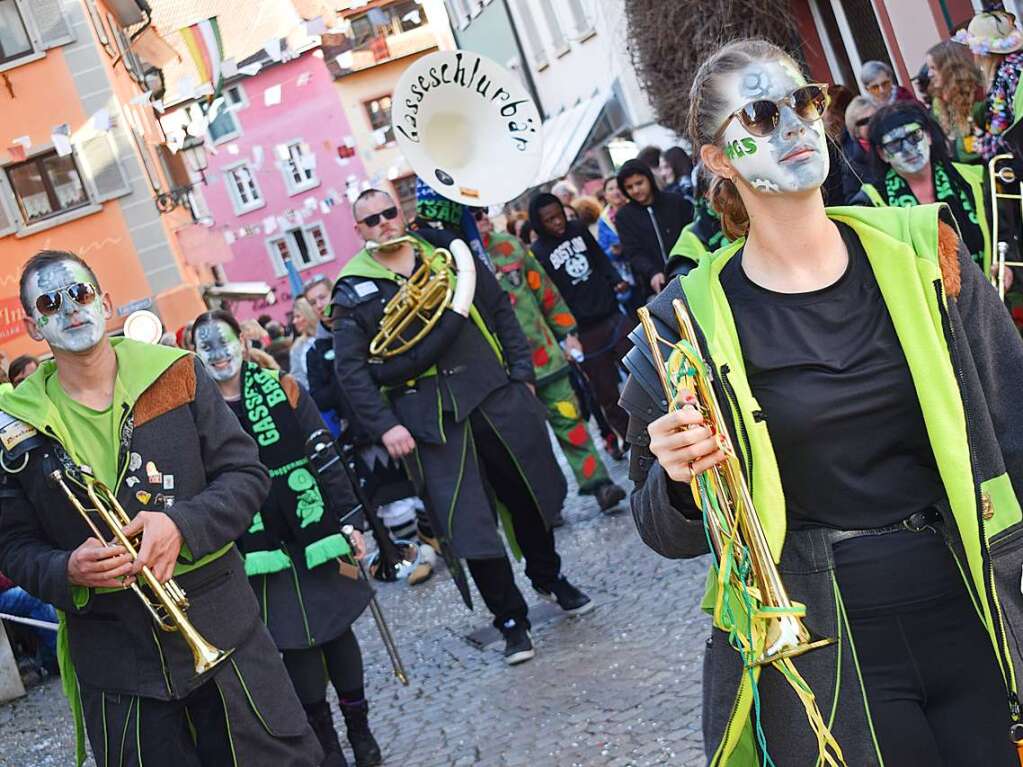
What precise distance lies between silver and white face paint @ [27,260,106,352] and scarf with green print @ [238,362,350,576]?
1.54m

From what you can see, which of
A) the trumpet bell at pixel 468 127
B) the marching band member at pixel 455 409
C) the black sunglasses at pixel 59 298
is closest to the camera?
the black sunglasses at pixel 59 298

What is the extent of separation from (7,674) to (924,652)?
802 cm

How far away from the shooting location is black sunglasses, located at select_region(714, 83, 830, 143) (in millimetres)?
3043

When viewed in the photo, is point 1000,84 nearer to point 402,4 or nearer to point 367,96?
point 402,4

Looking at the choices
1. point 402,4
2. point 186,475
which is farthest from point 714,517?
point 402,4

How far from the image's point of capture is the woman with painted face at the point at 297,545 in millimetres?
5797

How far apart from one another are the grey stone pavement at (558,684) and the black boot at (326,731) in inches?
9.2

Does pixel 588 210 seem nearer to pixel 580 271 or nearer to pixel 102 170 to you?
pixel 580 271

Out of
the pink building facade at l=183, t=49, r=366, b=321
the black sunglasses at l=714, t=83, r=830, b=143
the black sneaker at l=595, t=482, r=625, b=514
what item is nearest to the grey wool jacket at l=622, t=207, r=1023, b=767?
the black sunglasses at l=714, t=83, r=830, b=143

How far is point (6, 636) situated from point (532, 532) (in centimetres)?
411

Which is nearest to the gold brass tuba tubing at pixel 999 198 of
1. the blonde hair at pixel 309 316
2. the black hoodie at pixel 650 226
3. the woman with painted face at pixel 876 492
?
the woman with painted face at pixel 876 492

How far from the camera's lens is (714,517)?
2646mm

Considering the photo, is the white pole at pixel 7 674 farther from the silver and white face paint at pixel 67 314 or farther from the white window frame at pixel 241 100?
the white window frame at pixel 241 100

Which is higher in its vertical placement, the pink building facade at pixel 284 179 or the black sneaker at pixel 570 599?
the pink building facade at pixel 284 179
